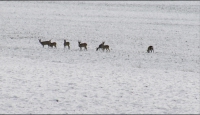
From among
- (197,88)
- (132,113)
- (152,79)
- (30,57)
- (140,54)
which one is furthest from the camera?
(140,54)

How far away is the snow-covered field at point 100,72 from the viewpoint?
11.0 m

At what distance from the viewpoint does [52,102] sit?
11.1 meters

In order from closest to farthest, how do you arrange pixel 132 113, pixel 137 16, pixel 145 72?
pixel 132 113
pixel 145 72
pixel 137 16

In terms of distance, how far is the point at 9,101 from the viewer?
1108cm

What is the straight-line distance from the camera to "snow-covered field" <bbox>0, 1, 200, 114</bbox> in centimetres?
1098

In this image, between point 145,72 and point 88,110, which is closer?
point 88,110

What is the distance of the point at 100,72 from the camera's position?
1580 centimetres

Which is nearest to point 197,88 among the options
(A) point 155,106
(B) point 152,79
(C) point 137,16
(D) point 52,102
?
(B) point 152,79

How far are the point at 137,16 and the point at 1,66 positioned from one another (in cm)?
3109

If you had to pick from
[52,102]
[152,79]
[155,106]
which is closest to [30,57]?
[152,79]

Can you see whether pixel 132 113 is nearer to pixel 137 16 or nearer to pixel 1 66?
pixel 1 66

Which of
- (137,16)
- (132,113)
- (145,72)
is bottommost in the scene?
(132,113)

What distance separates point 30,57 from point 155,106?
1048 cm

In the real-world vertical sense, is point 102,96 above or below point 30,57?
below
